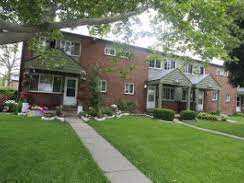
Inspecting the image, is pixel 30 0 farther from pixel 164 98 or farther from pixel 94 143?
pixel 164 98

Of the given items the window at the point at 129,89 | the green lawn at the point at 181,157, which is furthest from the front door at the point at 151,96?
the green lawn at the point at 181,157

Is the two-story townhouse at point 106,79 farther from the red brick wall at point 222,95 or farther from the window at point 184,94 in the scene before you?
the red brick wall at point 222,95

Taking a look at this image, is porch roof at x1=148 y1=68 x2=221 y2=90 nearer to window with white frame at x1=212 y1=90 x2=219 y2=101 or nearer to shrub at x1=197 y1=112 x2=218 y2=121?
window with white frame at x1=212 y1=90 x2=219 y2=101

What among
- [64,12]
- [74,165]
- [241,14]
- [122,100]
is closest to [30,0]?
[64,12]

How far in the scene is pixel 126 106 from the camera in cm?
2525

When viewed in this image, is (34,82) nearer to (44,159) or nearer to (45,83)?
(45,83)

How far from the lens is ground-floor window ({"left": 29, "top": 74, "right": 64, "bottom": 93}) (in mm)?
22169

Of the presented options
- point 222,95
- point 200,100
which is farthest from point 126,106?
point 222,95

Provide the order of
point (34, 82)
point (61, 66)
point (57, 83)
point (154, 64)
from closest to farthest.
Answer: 1. point (61, 66)
2. point (34, 82)
3. point (57, 83)
4. point (154, 64)

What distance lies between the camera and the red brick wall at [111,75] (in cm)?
2458

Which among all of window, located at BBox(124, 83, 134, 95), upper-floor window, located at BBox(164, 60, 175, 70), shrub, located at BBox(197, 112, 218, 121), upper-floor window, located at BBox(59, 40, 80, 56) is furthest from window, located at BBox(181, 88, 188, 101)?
upper-floor window, located at BBox(59, 40, 80, 56)

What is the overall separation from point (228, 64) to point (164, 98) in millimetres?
12688

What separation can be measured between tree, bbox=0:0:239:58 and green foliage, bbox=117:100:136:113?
41.5 ft

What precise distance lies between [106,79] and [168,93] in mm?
8110
